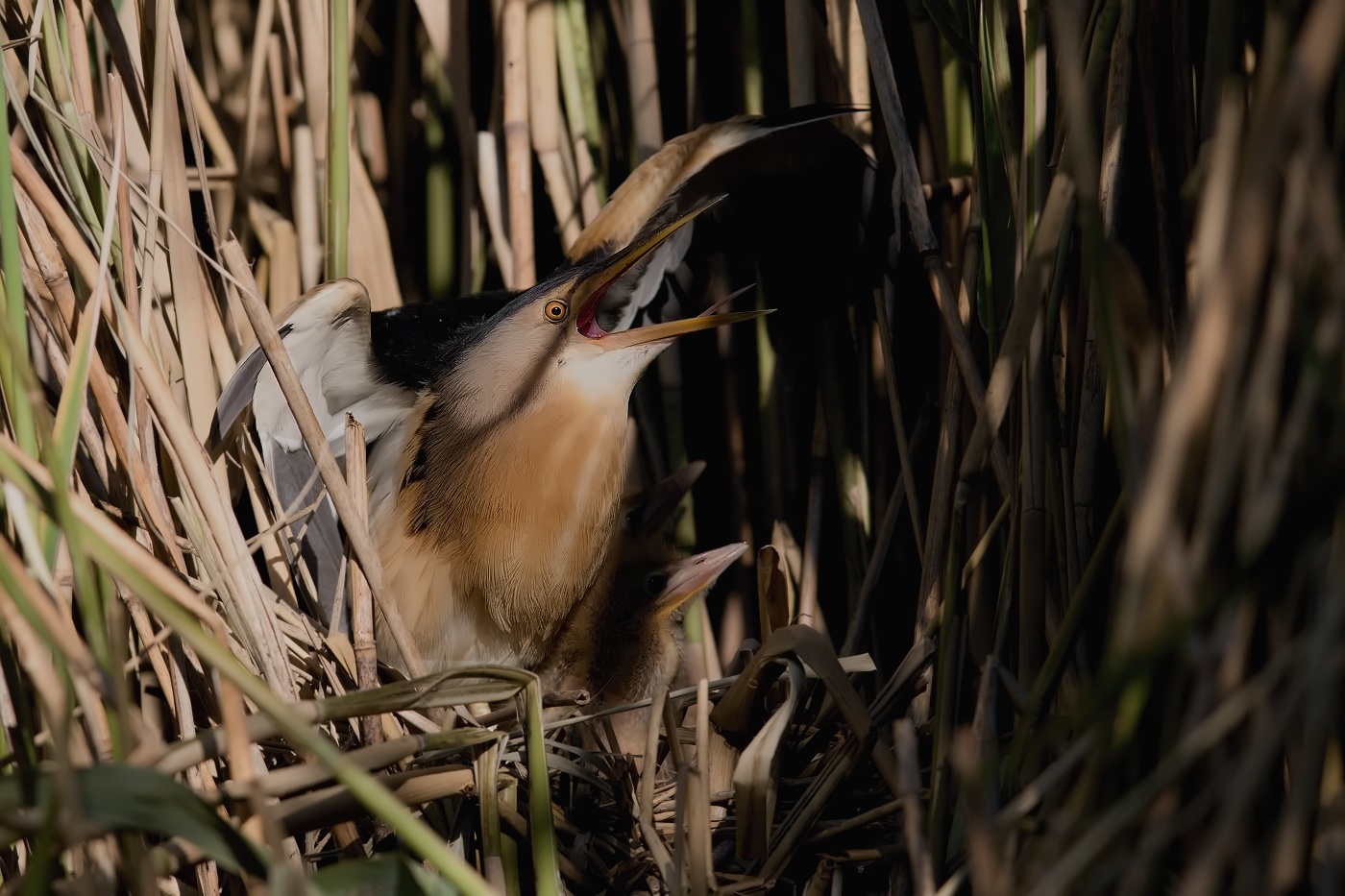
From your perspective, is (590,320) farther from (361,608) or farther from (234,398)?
(361,608)

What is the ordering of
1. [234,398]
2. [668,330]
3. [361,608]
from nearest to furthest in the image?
[361,608] → [234,398] → [668,330]

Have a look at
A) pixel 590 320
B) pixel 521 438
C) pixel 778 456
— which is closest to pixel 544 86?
pixel 590 320

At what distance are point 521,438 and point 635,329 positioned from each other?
8.8 inches

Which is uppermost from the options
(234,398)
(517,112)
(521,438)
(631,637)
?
(517,112)

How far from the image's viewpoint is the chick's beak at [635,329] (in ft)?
5.13

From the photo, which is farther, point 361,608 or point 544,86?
point 544,86

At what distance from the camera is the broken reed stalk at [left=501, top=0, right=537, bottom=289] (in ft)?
5.87

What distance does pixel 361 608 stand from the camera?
3.97ft

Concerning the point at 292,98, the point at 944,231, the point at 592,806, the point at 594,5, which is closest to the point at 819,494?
the point at 944,231

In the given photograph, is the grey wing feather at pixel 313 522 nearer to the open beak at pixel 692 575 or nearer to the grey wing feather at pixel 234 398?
the grey wing feather at pixel 234 398

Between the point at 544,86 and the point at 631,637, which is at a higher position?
the point at 544,86

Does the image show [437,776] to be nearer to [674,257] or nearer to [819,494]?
[819,494]

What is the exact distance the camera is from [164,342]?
134 cm

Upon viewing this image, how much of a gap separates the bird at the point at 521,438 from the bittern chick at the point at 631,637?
0.06 meters
